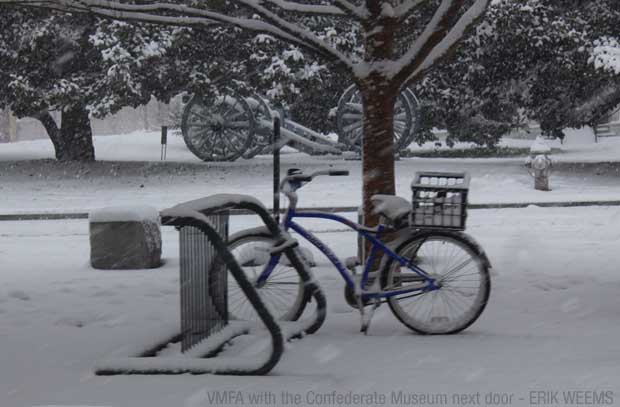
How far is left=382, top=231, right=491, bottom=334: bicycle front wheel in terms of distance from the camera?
241 inches

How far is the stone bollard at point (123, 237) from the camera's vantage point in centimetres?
916

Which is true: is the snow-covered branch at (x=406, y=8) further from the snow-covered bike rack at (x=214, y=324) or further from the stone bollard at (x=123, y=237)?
the stone bollard at (x=123, y=237)

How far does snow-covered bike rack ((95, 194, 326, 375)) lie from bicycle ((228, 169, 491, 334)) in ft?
0.72

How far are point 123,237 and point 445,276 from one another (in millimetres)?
4071

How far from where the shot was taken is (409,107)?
2231cm

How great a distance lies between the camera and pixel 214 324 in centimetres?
586

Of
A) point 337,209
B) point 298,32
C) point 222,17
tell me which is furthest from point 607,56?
point 222,17

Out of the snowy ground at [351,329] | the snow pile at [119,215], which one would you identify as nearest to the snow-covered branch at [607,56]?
the snowy ground at [351,329]

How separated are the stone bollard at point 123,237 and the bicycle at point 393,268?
307 cm

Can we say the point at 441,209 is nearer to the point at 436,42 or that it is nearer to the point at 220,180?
the point at 436,42

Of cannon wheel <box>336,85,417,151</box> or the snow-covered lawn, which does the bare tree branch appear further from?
cannon wheel <box>336,85,417,151</box>

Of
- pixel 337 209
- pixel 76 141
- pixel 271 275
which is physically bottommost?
pixel 271 275

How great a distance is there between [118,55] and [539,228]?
10.5 m

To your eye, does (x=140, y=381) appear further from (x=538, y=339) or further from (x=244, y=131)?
(x=244, y=131)
